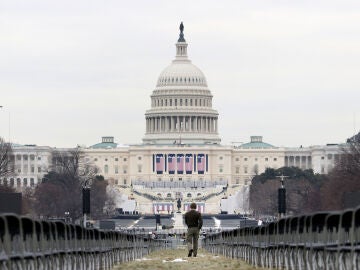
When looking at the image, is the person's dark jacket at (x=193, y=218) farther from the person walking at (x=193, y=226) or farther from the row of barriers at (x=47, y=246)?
the row of barriers at (x=47, y=246)

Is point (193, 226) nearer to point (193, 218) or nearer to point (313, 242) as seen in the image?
point (193, 218)

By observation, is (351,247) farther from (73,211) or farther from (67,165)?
(67,165)

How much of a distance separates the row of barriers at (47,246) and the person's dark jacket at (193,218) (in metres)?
6.14

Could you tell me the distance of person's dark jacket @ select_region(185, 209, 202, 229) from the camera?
3444cm

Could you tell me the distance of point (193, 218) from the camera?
34625mm

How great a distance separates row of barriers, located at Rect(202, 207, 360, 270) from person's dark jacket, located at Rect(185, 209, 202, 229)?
4.82 m

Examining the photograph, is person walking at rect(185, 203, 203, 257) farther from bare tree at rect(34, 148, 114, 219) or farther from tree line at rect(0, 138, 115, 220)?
bare tree at rect(34, 148, 114, 219)

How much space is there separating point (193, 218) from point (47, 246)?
14.1m

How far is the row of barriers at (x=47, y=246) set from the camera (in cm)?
1867

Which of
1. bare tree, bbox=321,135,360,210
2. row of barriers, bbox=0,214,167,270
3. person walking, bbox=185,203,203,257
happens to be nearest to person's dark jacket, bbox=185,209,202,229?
person walking, bbox=185,203,203,257

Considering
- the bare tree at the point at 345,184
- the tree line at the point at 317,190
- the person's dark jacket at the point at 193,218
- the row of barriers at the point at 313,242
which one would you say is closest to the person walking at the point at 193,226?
the person's dark jacket at the point at 193,218

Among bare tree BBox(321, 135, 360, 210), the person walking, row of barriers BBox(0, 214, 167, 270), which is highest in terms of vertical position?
bare tree BBox(321, 135, 360, 210)

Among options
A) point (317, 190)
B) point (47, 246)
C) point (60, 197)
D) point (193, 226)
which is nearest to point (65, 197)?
point (60, 197)

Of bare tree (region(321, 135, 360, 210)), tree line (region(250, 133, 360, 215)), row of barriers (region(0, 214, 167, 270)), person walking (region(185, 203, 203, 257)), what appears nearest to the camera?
row of barriers (region(0, 214, 167, 270))
